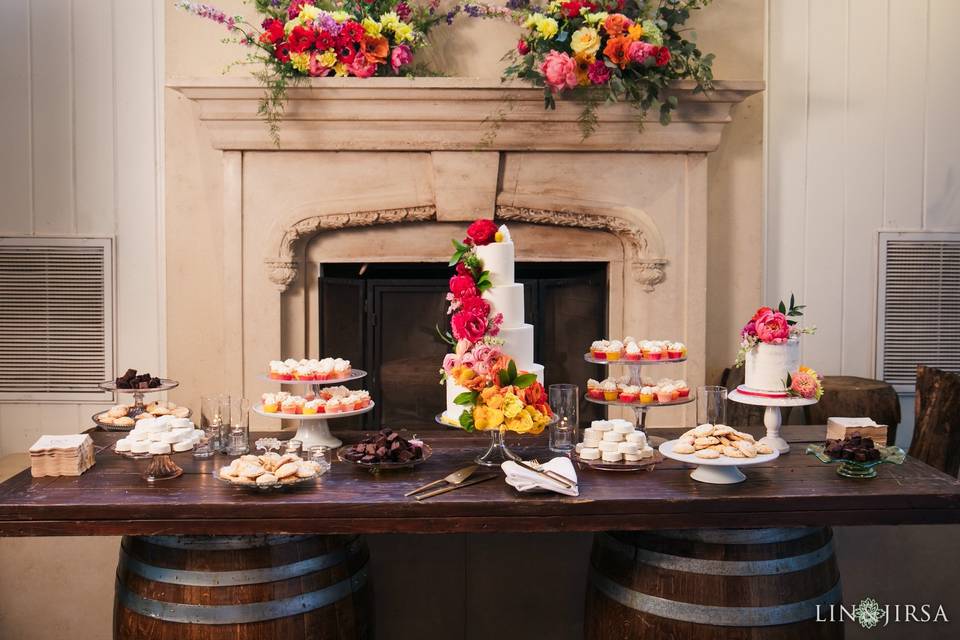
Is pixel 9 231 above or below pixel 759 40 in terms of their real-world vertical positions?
below

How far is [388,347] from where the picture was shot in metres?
3.97

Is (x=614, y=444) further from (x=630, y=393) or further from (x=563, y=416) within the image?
(x=630, y=393)

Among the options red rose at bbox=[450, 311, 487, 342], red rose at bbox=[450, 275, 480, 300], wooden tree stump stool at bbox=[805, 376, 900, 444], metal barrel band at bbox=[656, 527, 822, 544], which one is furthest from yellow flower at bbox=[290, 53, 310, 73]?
wooden tree stump stool at bbox=[805, 376, 900, 444]

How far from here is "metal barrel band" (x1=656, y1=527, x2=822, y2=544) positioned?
85.8 inches

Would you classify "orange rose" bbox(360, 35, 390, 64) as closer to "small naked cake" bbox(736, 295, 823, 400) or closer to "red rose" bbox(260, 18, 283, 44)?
"red rose" bbox(260, 18, 283, 44)

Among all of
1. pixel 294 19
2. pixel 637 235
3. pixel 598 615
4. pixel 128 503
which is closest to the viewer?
pixel 128 503

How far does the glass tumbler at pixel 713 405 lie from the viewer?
8.21 feet

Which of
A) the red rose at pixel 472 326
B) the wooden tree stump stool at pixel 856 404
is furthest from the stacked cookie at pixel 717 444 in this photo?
the wooden tree stump stool at pixel 856 404

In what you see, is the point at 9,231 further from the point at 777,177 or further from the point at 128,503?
the point at 777,177

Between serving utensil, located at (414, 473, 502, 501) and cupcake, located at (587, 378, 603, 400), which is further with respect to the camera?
cupcake, located at (587, 378, 603, 400)

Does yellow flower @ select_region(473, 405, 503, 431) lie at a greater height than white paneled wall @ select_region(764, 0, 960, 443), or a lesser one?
lesser

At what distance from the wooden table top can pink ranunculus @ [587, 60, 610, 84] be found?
1.73 m

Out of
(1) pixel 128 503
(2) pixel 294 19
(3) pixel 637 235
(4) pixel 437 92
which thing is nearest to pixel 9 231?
(2) pixel 294 19

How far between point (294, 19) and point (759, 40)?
199 cm
